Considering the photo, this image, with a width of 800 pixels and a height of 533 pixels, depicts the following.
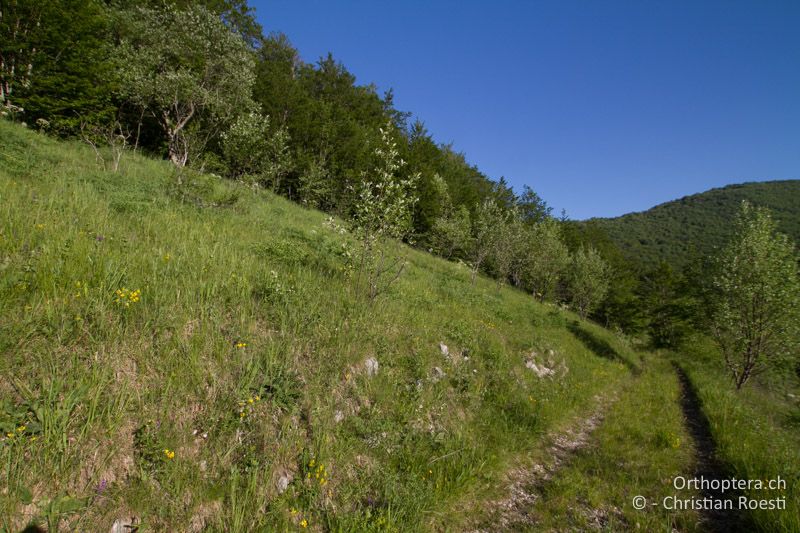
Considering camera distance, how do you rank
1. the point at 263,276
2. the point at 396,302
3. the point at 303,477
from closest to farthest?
the point at 303,477 < the point at 263,276 < the point at 396,302

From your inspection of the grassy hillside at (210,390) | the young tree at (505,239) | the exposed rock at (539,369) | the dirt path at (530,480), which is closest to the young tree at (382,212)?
the grassy hillside at (210,390)

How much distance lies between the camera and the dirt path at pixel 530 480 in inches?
202

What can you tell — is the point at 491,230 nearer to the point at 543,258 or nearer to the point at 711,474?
the point at 711,474

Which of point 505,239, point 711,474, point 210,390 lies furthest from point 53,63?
point 711,474

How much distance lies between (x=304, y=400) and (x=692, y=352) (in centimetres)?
4093

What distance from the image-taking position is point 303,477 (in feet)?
14.3

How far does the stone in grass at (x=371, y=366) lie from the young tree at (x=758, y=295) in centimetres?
2063

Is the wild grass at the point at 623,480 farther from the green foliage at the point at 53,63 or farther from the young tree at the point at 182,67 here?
the young tree at the point at 182,67

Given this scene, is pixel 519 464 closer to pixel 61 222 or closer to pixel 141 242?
pixel 141 242

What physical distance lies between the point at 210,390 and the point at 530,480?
622cm

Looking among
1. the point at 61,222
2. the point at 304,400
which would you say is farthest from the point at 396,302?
the point at 61,222

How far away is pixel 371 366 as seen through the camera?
6.62m

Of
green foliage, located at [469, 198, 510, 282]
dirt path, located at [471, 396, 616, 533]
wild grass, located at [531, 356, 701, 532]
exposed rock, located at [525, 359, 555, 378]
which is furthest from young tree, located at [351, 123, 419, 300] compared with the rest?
green foliage, located at [469, 198, 510, 282]

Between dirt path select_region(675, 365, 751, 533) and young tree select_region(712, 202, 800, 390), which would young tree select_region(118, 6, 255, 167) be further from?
young tree select_region(712, 202, 800, 390)
